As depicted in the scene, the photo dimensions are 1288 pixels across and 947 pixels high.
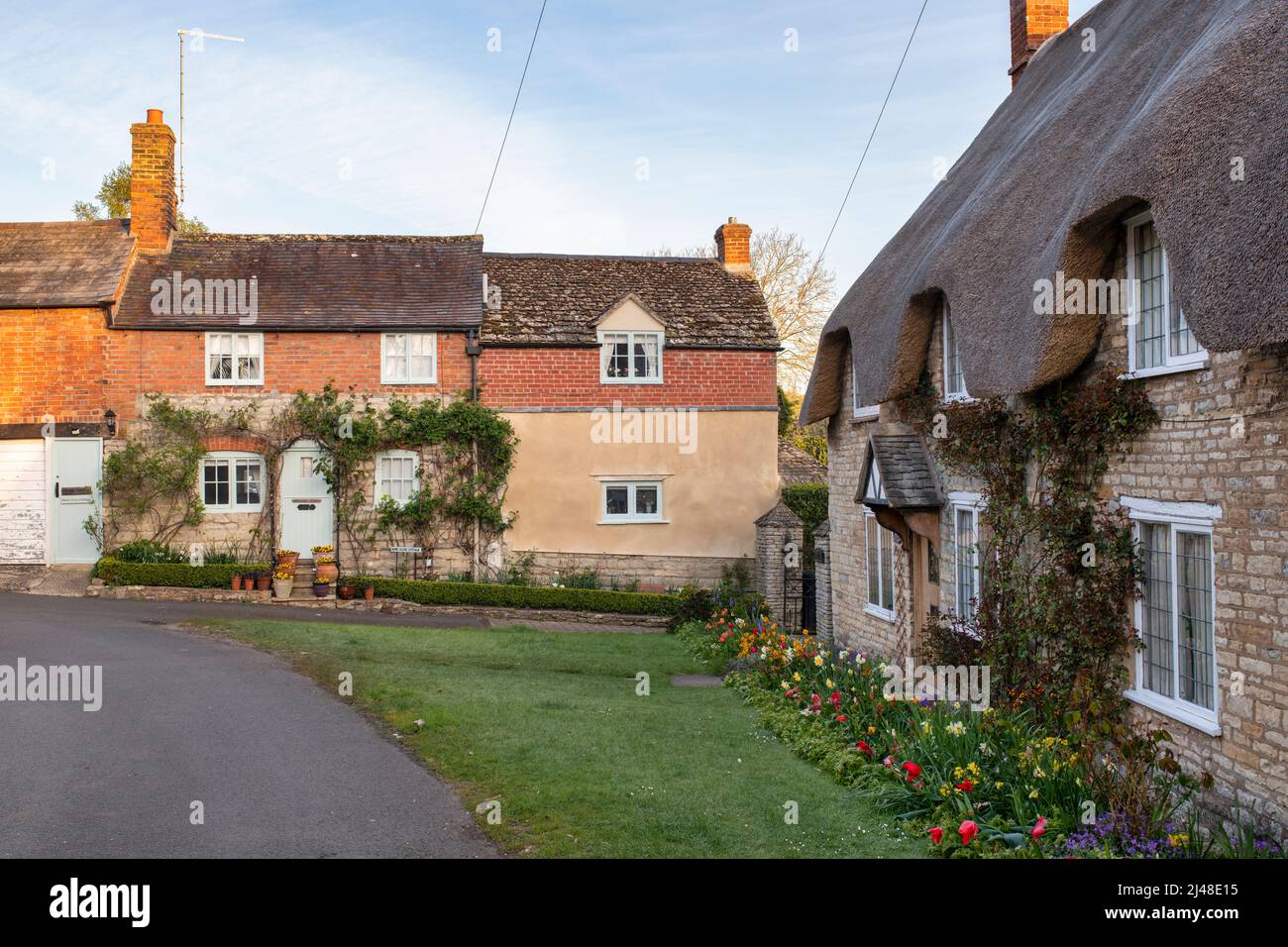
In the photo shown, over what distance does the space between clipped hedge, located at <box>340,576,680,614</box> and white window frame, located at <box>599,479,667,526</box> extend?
2.80 meters

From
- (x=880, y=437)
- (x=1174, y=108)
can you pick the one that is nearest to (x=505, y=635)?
(x=880, y=437)

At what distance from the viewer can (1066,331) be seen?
884 cm

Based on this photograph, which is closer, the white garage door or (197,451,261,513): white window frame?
the white garage door

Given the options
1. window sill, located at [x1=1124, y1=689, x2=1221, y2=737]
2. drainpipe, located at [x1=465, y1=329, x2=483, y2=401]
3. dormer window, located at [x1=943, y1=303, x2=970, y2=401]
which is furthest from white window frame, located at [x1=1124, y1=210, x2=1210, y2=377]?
drainpipe, located at [x1=465, y1=329, x2=483, y2=401]

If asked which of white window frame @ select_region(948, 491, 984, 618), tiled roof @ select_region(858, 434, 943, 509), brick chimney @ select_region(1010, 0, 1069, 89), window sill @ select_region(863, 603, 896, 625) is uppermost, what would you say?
brick chimney @ select_region(1010, 0, 1069, 89)

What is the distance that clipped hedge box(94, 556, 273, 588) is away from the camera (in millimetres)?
20078

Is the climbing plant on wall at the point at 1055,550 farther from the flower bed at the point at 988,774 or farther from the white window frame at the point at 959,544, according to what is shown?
the flower bed at the point at 988,774

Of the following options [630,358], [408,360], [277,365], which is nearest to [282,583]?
[277,365]

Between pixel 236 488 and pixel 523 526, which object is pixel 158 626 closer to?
pixel 236 488

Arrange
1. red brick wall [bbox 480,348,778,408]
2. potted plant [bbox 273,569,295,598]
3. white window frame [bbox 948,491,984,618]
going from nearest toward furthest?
white window frame [bbox 948,491,984,618]
potted plant [bbox 273,569,295,598]
red brick wall [bbox 480,348,778,408]

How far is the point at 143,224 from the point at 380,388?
6908 mm

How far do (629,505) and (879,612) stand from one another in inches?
378

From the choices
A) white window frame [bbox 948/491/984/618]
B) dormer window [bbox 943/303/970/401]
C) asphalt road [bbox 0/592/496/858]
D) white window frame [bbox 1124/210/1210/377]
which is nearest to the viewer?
asphalt road [bbox 0/592/496/858]

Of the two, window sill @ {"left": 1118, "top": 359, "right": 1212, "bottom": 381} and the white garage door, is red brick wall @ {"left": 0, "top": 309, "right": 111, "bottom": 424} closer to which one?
the white garage door
